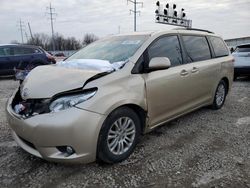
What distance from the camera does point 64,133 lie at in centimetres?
290

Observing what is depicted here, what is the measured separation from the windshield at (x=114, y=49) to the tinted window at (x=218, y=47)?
216cm

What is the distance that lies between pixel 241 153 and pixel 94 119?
2101 mm

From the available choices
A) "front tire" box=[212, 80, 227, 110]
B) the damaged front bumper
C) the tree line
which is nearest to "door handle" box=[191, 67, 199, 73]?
"front tire" box=[212, 80, 227, 110]

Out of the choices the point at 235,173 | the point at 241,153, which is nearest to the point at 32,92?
the point at 235,173

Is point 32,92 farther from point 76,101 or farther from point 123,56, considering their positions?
point 123,56

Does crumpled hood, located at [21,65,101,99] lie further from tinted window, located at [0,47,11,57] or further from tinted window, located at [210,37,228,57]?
tinted window, located at [0,47,11,57]

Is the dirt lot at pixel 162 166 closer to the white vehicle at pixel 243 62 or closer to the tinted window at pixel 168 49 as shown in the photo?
the tinted window at pixel 168 49

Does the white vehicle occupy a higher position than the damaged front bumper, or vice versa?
the damaged front bumper

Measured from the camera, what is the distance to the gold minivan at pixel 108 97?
2.98 meters

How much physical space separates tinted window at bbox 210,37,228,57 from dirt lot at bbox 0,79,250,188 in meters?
1.75

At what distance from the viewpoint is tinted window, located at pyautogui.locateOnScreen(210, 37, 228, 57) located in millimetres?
5695

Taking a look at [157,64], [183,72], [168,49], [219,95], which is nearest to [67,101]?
[157,64]

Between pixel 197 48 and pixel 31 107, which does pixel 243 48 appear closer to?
pixel 197 48

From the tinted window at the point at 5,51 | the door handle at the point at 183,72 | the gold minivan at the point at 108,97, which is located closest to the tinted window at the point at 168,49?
the gold minivan at the point at 108,97
